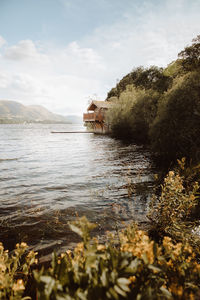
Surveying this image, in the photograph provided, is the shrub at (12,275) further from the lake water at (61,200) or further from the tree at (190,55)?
the tree at (190,55)

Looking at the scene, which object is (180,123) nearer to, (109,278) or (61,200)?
(61,200)

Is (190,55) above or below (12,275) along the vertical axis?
above

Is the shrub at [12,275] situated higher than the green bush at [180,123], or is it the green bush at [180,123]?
the green bush at [180,123]

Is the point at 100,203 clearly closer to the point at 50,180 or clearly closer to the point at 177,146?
the point at 50,180

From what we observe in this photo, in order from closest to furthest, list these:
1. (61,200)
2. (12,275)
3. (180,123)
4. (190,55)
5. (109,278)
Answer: (109,278) → (12,275) → (61,200) → (180,123) → (190,55)

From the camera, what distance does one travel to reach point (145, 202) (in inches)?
272

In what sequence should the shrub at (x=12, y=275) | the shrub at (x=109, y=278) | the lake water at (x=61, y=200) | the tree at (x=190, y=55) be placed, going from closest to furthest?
the shrub at (x=109, y=278), the shrub at (x=12, y=275), the lake water at (x=61, y=200), the tree at (x=190, y=55)

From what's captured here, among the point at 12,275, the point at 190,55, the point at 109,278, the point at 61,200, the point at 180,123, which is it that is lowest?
the point at 61,200

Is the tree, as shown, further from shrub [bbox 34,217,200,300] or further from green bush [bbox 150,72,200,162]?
shrub [bbox 34,217,200,300]

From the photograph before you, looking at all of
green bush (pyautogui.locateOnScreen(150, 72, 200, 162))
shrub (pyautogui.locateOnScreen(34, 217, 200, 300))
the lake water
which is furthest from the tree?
shrub (pyautogui.locateOnScreen(34, 217, 200, 300))

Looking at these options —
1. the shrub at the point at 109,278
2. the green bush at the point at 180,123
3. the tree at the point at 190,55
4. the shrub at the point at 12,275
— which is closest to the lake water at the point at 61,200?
the shrub at the point at 12,275

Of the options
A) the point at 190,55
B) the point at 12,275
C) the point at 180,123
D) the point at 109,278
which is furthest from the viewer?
the point at 190,55

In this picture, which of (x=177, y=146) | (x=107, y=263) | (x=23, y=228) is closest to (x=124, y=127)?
(x=177, y=146)

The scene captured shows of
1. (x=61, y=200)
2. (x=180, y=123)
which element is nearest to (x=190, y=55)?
(x=180, y=123)
